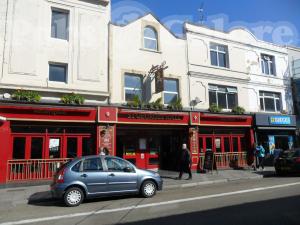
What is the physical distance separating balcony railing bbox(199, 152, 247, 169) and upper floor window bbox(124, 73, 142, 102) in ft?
18.6

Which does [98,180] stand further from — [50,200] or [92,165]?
[50,200]

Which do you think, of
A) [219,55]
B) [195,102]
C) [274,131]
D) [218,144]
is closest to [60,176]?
[195,102]

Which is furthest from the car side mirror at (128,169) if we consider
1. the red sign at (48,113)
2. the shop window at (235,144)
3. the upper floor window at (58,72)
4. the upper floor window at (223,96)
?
the shop window at (235,144)

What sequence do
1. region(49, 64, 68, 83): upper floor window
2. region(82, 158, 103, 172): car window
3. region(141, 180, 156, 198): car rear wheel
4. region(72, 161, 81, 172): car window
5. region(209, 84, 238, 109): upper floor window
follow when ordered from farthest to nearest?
1. region(209, 84, 238, 109): upper floor window
2. region(49, 64, 68, 83): upper floor window
3. region(141, 180, 156, 198): car rear wheel
4. region(82, 158, 103, 172): car window
5. region(72, 161, 81, 172): car window

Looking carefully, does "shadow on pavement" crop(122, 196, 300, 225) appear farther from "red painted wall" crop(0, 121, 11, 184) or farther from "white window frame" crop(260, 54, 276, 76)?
"white window frame" crop(260, 54, 276, 76)

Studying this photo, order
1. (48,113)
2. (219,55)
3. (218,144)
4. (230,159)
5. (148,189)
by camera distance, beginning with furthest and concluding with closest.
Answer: (219,55), (230,159), (218,144), (48,113), (148,189)

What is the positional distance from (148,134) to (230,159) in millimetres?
5998

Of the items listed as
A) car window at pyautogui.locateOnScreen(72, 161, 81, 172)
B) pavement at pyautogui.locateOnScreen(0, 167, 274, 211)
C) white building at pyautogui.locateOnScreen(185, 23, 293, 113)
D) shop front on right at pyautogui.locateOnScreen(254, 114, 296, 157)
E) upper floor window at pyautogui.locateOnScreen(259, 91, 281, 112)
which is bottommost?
pavement at pyautogui.locateOnScreen(0, 167, 274, 211)

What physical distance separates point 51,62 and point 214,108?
10.1 m

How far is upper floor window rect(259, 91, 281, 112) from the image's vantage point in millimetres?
22562

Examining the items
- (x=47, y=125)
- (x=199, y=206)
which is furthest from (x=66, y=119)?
(x=199, y=206)

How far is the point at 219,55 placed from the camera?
69.6 feet

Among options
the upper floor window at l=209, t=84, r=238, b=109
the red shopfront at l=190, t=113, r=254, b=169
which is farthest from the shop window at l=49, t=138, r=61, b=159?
the upper floor window at l=209, t=84, r=238, b=109

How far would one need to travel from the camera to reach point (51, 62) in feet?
50.9
